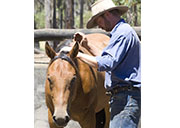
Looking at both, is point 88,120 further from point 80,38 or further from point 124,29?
point 124,29

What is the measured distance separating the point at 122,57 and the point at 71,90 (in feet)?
1.79

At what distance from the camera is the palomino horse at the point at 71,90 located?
2707 mm

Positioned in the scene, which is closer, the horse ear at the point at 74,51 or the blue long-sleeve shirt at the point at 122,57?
the blue long-sleeve shirt at the point at 122,57

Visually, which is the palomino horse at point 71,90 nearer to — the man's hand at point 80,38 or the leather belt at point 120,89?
the man's hand at point 80,38

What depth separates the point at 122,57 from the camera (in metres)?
2.59

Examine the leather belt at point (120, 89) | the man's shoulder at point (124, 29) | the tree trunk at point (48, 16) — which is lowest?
the leather belt at point (120, 89)

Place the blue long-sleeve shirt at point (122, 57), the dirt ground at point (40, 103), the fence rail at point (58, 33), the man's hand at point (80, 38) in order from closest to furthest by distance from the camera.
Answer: the blue long-sleeve shirt at point (122, 57)
the man's hand at point (80, 38)
the dirt ground at point (40, 103)
the fence rail at point (58, 33)

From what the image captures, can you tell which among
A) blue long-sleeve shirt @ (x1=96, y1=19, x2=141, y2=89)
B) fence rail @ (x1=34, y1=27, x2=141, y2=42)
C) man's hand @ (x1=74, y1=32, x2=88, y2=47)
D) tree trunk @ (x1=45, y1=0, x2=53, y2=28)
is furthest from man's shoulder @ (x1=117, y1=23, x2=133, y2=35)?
tree trunk @ (x1=45, y1=0, x2=53, y2=28)

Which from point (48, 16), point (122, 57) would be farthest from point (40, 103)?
point (48, 16)

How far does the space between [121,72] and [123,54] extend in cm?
19

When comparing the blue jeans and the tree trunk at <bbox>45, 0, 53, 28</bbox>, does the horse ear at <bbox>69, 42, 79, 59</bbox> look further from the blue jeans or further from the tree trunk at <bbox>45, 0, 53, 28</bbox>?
the tree trunk at <bbox>45, 0, 53, 28</bbox>

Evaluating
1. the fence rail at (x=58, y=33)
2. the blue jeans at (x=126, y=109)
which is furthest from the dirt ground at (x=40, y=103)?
the blue jeans at (x=126, y=109)
